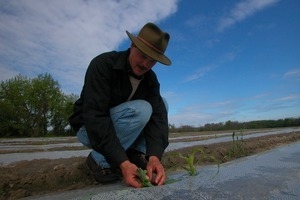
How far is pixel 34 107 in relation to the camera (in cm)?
2786

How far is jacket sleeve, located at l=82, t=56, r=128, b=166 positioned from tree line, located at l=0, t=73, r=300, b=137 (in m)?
25.1

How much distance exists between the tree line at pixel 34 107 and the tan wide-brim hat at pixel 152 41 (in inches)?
1016

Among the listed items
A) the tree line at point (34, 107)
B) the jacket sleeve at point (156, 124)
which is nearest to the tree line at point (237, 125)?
the tree line at point (34, 107)

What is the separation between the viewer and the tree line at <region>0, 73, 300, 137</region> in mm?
25484

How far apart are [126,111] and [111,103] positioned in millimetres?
160

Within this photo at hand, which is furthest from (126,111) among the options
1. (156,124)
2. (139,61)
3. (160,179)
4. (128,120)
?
(160,179)

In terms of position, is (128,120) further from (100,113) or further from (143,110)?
(100,113)

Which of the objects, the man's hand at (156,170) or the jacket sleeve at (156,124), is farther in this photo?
the jacket sleeve at (156,124)

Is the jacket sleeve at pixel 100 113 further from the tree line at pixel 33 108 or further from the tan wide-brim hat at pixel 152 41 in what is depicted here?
the tree line at pixel 33 108

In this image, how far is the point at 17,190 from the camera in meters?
2.16

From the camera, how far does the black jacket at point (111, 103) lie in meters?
1.81

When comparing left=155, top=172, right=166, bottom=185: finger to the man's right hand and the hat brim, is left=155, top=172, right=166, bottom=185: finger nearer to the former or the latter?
the man's right hand

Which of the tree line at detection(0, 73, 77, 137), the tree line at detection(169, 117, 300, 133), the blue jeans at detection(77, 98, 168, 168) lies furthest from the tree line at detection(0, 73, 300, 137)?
the blue jeans at detection(77, 98, 168, 168)

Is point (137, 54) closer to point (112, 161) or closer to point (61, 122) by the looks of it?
point (112, 161)
